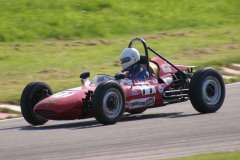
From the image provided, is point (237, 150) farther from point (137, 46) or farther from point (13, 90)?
point (137, 46)

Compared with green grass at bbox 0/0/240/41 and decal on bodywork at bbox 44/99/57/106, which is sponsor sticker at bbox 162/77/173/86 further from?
green grass at bbox 0/0/240/41

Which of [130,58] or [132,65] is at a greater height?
[130,58]

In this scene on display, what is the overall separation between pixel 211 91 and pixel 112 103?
229 centimetres

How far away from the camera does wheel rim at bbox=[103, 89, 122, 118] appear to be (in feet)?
28.4

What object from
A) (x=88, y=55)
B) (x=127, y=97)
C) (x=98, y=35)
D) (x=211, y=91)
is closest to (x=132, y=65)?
(x=127, y=97)

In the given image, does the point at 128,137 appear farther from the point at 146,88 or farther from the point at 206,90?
the point at 206,90

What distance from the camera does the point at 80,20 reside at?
24.8m

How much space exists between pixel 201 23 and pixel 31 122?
715 inches

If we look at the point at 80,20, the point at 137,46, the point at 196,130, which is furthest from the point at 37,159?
the point at 80,20

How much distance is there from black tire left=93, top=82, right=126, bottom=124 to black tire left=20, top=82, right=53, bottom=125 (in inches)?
55.0

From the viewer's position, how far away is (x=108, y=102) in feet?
28.5

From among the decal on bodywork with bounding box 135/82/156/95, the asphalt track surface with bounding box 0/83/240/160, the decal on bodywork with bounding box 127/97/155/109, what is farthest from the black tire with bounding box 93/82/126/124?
the decal on bodywork with bounding box 135/82/156/95

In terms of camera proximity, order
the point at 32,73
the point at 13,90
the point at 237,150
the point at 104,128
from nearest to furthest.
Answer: the point at 237,150
the point at 104,128
the point at 13,90
the point at 32,73

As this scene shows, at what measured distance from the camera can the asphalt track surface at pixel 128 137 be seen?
6477 millimetres
